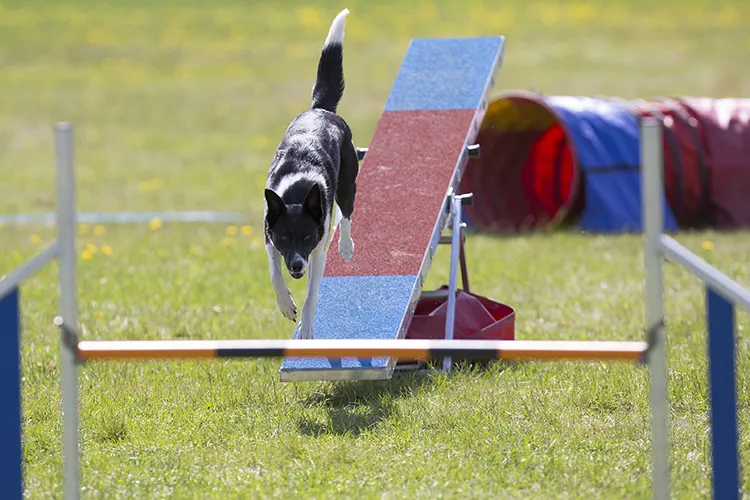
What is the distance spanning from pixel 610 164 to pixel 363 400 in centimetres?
597

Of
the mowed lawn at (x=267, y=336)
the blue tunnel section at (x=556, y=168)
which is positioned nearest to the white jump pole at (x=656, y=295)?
the mowed lawn at (x=267, y=336)

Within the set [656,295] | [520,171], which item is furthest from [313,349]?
[520,171]

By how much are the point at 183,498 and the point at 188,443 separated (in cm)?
71

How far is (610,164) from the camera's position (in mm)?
10578

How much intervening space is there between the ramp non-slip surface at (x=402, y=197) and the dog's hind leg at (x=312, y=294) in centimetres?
9

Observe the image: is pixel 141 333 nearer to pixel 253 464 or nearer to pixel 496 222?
pixel 253 464

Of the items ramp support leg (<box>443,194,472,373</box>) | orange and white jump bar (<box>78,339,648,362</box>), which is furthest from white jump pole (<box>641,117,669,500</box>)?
ramp support leg (<box>443,194,472,373</box>)

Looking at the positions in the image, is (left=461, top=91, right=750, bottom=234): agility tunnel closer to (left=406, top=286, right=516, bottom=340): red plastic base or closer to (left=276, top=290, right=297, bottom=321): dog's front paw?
(left=406, top=286, right=516, bottom=340): red plastic base

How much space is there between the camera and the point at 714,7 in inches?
1111

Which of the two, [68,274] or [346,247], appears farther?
[346,247]

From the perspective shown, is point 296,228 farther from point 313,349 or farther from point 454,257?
point 313,349

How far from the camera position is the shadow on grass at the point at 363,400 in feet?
15.9

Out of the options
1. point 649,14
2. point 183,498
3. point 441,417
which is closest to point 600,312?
point 441,417

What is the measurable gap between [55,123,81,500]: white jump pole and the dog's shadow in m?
1.40
